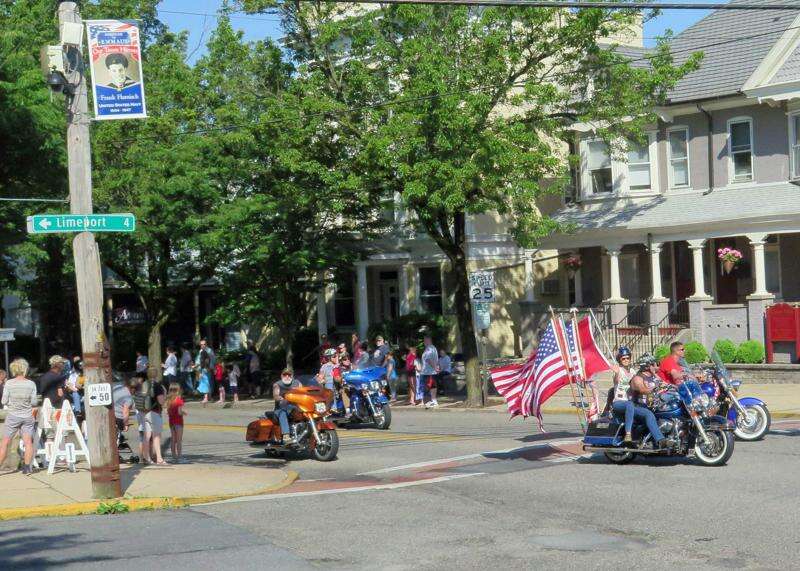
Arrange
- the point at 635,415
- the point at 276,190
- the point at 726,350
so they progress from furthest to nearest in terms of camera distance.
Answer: the point at 276,190, the point at 726,350, the point at 635,415

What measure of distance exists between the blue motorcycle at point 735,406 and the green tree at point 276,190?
11.6 meters

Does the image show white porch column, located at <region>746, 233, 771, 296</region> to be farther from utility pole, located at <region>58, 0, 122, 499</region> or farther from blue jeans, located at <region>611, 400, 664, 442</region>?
utility pole, located at <region>58, 0, 122, 499</region>

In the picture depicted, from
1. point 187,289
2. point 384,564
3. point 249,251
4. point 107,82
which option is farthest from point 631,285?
point 384,564

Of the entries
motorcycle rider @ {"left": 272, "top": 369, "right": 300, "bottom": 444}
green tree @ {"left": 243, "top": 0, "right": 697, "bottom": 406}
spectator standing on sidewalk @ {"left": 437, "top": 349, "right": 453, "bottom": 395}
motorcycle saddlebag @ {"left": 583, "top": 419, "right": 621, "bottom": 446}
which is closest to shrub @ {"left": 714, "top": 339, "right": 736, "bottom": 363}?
green tree @ {"left": 243, "top": 0, "right": 697, "bottom": 406}

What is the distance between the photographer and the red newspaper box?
1101 inches

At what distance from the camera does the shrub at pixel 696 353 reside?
93.4ft

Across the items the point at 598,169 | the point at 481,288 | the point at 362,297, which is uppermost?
the point at 598,169

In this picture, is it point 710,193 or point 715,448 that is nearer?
point 715,448

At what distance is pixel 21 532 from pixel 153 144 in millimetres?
23945

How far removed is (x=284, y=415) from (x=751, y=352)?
49.9ft

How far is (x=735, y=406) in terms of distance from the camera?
16719 mm

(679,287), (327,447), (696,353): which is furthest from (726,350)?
(327,447)

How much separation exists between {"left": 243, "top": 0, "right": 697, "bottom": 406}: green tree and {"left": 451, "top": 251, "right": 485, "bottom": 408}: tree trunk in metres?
0.06

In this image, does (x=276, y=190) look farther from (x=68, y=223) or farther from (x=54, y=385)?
(x=68, y=223)
